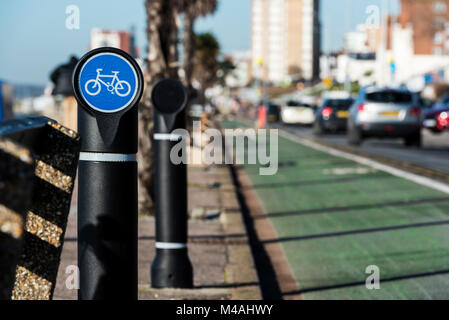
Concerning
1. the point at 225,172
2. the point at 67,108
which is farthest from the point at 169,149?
the point at 67,108

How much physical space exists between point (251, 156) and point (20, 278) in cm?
2224

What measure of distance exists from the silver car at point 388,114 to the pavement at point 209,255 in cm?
1332

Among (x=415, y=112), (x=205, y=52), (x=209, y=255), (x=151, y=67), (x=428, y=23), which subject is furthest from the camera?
(x=428, y=23)

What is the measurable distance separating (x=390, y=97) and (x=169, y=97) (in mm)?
20950

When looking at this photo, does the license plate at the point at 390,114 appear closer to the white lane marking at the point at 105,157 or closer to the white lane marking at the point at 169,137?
the white lane marking at the point at 169,137

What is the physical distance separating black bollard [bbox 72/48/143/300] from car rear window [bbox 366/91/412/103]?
2336 cm

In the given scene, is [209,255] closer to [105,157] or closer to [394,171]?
[105,157]

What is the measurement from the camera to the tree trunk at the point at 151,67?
36.6 feet

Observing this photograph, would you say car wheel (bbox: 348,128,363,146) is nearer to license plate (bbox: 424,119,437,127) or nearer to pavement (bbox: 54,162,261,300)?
license plate (bbox: 424,119,437,127)

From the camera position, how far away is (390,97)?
26266 mm

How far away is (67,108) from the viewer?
2620cm

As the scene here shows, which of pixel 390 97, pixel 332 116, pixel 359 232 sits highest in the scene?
pixel 390 97

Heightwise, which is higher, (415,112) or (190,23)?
(190,23)

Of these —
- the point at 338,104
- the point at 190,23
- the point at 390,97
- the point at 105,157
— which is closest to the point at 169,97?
the point at 105,157
